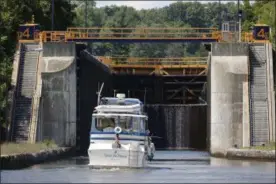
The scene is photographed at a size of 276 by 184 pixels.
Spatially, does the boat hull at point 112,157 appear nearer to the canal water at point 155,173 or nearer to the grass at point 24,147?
the canal water at point 155,173

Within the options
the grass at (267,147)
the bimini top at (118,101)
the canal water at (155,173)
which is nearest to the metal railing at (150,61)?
the grass at (267,147)

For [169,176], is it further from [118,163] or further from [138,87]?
[138,87]

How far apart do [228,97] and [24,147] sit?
61.6ft

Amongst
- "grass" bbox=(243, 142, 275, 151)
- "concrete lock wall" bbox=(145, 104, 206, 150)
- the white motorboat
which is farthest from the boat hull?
"concrete lock wall" bbox=(145, 104, 206, 150)

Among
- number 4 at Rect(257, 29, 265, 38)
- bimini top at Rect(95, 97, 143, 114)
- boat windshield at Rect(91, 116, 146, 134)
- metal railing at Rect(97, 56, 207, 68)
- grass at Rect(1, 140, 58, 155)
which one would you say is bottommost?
grass at Rect(1, 140, 58, 155)

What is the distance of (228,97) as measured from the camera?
83938mm

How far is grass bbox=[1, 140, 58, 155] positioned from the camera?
66794 mm

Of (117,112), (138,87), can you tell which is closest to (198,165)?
(117,112)

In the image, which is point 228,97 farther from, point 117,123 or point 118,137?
point 118,137

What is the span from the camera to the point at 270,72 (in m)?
84.2

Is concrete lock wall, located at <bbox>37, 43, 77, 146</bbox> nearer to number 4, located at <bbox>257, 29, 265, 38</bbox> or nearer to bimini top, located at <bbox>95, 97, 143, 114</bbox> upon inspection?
number 4, located at <bbox>257, 29, 265, 38</bbox>

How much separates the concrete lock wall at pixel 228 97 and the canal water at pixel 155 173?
30.2ft

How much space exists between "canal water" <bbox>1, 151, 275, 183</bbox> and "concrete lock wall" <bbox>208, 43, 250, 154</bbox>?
9.21 metres

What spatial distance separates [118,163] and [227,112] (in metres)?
24.0
